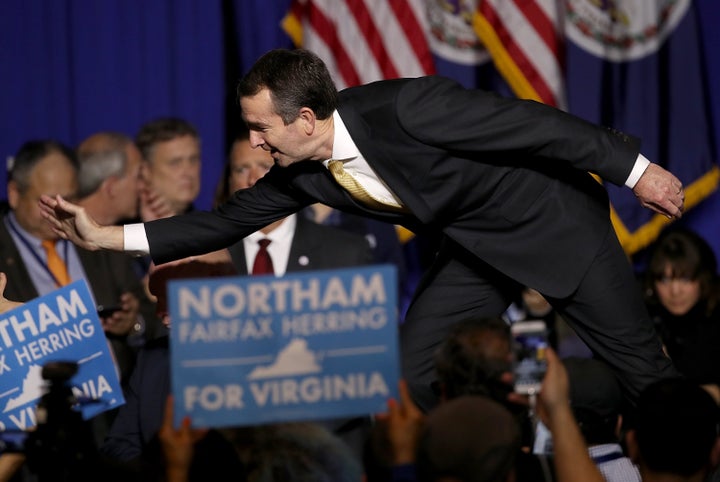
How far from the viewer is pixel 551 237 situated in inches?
125

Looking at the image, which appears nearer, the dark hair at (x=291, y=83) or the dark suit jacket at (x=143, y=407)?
the dark hair at (x=291, y=83)

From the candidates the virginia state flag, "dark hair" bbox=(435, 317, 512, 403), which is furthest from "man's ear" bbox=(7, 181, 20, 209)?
"dark hair" bbox=(435, 317, 512, 403)

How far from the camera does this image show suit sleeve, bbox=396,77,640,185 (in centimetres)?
294

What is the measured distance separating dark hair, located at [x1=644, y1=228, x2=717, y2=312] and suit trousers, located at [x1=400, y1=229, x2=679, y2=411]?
60.4 inches

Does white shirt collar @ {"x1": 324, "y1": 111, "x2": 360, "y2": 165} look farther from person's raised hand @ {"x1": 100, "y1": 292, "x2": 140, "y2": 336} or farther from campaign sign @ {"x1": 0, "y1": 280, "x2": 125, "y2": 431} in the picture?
person's raised hand @ {"x1": 100, "y1": 292, "x2": 140, "y2": 336}

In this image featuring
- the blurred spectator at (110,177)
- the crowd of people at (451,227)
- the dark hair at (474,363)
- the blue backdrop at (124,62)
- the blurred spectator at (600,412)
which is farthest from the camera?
the blue backdrop at (124,62)

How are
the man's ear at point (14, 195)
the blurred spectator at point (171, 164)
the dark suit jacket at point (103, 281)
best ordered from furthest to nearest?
the blurred spectator at point (171, 164) < the man's ear at point (14, 195) < the dark suit jacket at point (103, 281)

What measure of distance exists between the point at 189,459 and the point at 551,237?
127 cm

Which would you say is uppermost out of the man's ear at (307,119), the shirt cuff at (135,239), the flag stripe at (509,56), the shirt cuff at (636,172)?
the flag stripe at (509,56)

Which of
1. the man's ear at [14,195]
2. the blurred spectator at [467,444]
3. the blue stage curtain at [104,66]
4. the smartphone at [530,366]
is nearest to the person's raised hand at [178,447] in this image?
the blurred spectator at [467,444]

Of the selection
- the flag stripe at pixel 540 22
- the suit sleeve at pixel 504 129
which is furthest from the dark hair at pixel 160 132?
the suit sleeve at pixel 504 129

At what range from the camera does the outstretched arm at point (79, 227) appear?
3129 millimetres

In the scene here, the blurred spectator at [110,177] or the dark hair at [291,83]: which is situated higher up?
the dark hair at [291,83]

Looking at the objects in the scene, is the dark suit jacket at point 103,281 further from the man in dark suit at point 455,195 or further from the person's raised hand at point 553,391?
the person's raised hand at point 553,391
